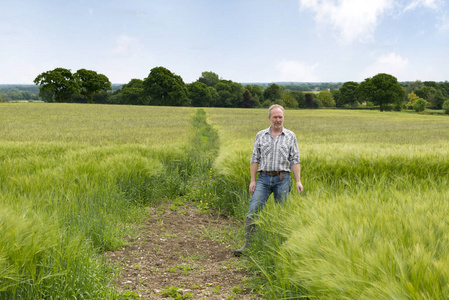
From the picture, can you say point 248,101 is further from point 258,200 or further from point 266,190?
point 258,200

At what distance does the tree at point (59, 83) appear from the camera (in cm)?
7394

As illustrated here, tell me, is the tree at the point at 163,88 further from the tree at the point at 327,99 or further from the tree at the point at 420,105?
the tree at the point at 327,99

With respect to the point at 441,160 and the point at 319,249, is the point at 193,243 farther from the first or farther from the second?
the point at 441,160

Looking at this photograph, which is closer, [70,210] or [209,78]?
[70,210]

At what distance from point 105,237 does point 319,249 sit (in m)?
3.36

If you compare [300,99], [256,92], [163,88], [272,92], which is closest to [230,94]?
[256,92]

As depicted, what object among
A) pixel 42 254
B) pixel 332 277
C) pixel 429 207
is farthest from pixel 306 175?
pixel 42 254

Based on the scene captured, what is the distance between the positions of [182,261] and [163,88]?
75536 mm

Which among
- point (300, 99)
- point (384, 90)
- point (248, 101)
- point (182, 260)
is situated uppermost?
point (384, 90)

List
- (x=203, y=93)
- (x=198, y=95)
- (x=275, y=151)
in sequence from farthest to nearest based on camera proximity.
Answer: (x=203, y=93), (x=198, y=95), (x=275, y=151)

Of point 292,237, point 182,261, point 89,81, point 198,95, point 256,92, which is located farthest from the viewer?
point 256,92

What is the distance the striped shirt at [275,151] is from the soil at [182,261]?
4.50 ft

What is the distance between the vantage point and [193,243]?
18.3 feet

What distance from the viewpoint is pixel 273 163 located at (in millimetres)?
4621
